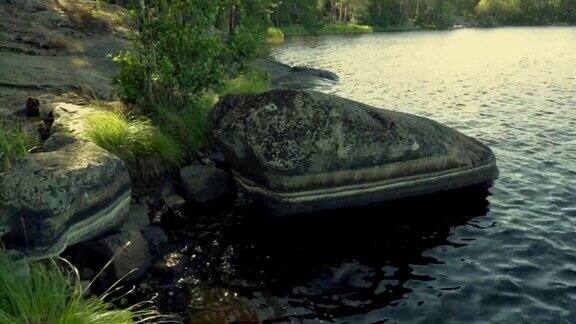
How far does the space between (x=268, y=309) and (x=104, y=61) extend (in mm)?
24132

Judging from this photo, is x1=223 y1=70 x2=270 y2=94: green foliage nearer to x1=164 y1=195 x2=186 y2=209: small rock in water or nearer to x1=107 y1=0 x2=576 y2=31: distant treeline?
x1=164 y1=195 x2=186 y2=209: small rock in water

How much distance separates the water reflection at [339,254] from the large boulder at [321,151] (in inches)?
24.3

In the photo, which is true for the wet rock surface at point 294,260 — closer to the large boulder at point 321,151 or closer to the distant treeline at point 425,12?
the large boulder at point 321,151

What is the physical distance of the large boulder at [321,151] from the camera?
1535 centimetres

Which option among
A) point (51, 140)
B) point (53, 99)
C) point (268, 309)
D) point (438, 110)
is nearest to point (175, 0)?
point (53, 99)

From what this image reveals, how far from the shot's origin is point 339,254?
13.1 m

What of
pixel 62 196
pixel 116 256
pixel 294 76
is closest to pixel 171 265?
pixel 116 256

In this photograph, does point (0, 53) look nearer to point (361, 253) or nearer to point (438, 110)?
point (361, 253)

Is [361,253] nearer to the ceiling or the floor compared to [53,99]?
nearer to the floor

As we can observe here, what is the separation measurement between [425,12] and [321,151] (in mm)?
158384

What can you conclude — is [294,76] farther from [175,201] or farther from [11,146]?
[11,146]

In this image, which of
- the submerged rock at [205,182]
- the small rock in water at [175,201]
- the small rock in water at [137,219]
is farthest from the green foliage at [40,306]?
the submerged rock at [205,182]

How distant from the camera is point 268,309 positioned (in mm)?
10570

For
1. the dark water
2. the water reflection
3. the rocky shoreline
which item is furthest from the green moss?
the water reflection
